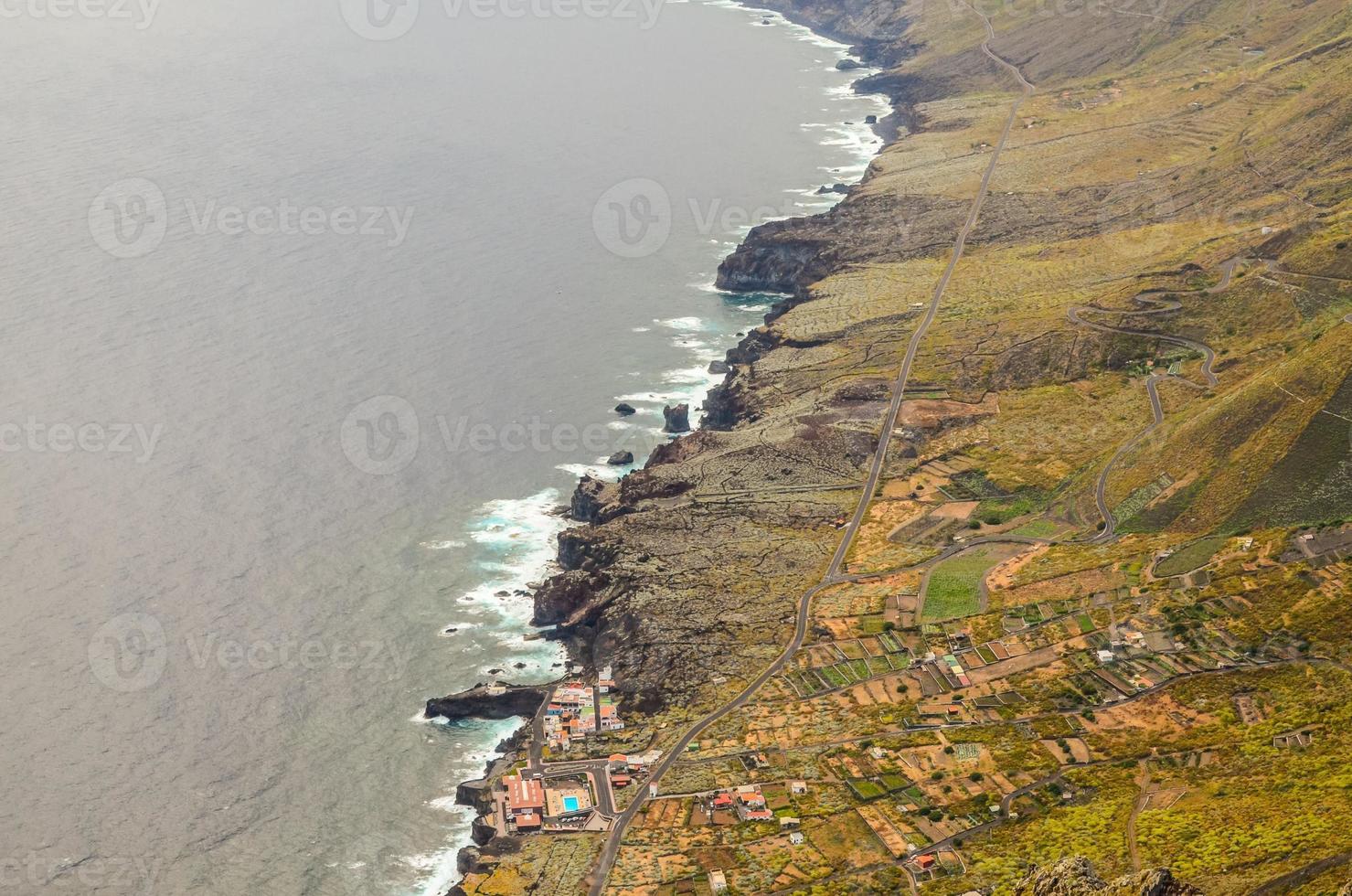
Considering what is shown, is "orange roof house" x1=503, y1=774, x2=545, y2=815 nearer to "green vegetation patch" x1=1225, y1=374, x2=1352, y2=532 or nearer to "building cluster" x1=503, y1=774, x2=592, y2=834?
"building cluster" x1=503, y1=774, x2=592, y2=834

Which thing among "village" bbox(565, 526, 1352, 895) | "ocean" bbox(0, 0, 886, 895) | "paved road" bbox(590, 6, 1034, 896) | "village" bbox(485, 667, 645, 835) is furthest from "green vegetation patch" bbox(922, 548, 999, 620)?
"ocean" bbox(0, 0, 886, 895)

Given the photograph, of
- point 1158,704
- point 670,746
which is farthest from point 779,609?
point 1158,704

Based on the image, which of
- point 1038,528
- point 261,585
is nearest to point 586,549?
point 261,585

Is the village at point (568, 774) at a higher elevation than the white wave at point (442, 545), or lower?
lower

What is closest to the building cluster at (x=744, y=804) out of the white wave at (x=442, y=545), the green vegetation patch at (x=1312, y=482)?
the green vegetation patch at (x=1312, y=482)

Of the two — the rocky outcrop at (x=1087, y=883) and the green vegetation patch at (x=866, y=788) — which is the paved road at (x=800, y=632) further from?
the rocky outcrop at (x=1087, y=883)

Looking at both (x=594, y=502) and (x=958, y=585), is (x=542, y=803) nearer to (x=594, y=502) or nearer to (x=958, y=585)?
(x=958, y=585)
